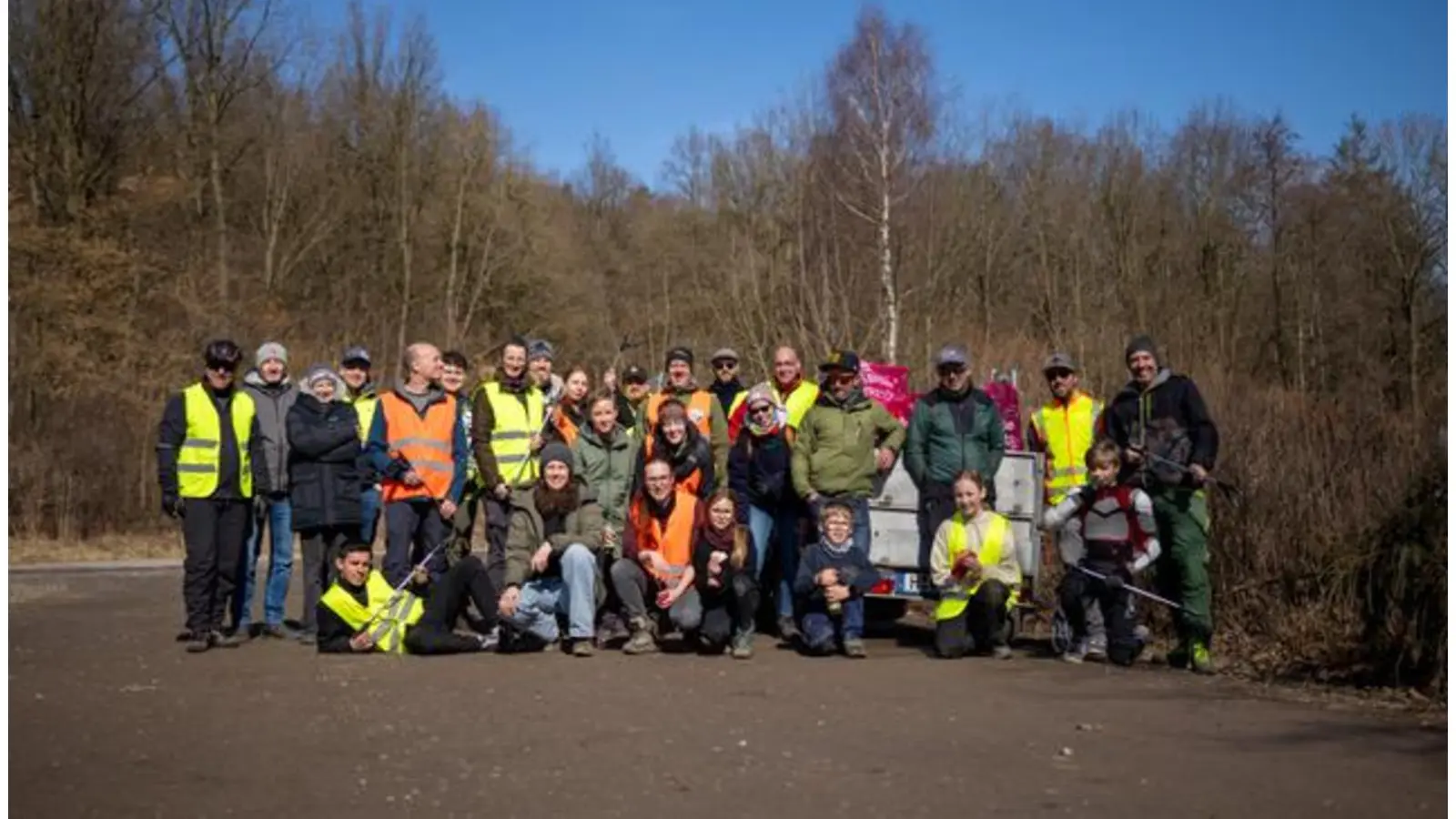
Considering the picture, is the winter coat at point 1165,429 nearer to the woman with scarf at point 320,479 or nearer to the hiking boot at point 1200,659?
the hiking boot at point 1200,659

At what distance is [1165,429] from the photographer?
12.1 m

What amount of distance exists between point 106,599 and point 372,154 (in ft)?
104

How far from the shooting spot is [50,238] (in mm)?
31828

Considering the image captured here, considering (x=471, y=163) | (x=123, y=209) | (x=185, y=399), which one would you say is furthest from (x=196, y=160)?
(x=185, y=399)

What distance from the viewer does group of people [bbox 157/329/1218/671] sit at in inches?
480

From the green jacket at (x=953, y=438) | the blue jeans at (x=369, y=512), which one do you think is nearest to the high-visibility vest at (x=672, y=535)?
the green jacket at (x=953, y=438)

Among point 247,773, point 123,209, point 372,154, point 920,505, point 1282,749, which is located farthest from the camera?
point 372,154

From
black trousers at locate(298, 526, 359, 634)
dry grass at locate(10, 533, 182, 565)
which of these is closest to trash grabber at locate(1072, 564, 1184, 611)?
black trousers at locate(298, 526, 359, 634)

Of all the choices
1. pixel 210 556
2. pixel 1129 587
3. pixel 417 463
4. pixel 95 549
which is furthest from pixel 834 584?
pixel 95 549

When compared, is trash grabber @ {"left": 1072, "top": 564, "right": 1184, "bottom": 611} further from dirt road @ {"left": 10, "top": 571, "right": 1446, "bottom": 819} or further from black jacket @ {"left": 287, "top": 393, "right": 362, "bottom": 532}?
black jacket @ {"left": 287, "top": 393, "right": 362, "bottom": 532}

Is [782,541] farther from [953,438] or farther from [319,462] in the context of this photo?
[319,462]

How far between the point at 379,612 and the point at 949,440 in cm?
437

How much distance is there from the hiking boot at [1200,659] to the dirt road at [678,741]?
338 mm

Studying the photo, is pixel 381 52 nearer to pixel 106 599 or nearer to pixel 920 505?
pixel 106 599
